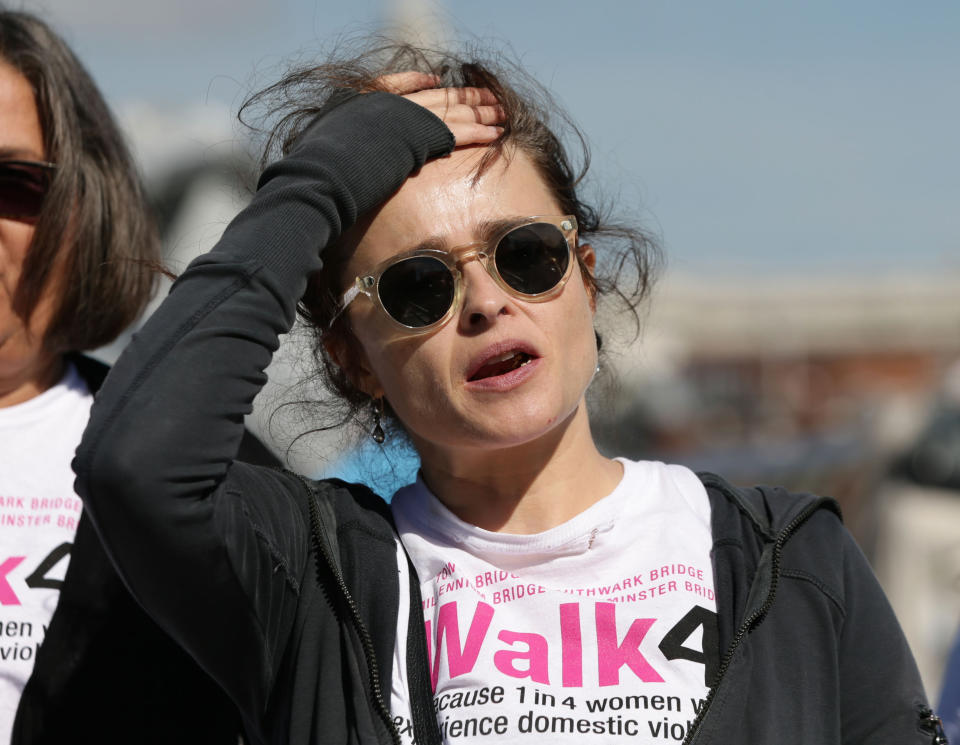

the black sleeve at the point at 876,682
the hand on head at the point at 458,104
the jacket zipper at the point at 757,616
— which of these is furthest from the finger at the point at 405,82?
the black sleeve at the point at 876,682

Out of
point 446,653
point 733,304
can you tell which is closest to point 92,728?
point 446,653

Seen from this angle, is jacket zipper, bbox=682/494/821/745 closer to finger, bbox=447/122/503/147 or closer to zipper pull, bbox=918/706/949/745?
zipper pull, bbox=918/706/949/745

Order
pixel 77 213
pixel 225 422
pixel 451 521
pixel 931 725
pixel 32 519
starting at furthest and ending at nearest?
pixel 77 213
pixel 32 519
pixel 451 521
pixel 931 725
pixel 225 422

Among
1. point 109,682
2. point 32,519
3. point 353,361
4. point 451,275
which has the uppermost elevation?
point 451,275

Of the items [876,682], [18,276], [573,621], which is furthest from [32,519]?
[876,682]

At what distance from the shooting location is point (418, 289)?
6.59 feet

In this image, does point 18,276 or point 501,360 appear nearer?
point 501,360

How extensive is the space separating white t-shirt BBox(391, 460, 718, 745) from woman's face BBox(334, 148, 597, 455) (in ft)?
0.62

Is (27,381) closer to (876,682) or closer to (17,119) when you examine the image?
(17,119)

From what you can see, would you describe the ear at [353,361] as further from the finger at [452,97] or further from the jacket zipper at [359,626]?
the finger at [452,97]

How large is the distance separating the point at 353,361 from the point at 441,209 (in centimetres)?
39

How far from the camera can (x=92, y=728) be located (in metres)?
2.07

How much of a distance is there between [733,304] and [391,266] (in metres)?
42.2

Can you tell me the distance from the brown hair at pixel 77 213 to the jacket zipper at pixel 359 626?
74 cm
